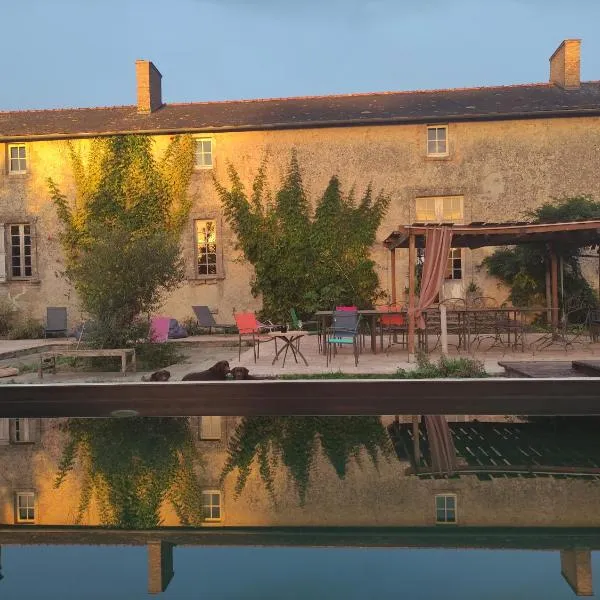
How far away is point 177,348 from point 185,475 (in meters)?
6.96

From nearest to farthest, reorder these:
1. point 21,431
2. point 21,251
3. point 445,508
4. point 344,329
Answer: point 445,508, point 21,431, point 344,329, point 21,251

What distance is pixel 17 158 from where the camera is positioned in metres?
15.7

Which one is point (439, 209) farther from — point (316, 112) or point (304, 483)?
point (304, 483)

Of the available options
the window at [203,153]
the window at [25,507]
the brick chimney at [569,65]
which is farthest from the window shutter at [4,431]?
the brick chimney at [569,65]

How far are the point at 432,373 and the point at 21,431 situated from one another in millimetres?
4708

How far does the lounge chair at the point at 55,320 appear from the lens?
14156 millimetres

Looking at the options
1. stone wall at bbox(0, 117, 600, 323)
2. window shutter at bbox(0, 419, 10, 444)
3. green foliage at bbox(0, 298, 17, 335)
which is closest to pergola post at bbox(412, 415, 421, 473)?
window shutter at bbox(0, 419, 10, 444)

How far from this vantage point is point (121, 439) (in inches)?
240

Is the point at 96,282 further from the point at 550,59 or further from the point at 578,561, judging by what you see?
the point at 550,59

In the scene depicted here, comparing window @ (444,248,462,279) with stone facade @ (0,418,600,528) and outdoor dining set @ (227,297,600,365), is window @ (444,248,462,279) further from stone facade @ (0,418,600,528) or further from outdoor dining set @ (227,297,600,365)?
stone facade @ (0,418,600,528)

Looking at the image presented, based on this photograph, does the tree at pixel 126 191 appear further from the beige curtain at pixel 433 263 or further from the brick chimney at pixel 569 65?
the brick chimney at pixel 569 65

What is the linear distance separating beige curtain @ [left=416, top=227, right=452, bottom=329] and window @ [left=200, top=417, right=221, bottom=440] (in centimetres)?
355

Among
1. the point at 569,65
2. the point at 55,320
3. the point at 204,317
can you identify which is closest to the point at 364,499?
the point at 204,317

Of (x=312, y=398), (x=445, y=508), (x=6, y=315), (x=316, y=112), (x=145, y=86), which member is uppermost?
(x=145, y=86)
